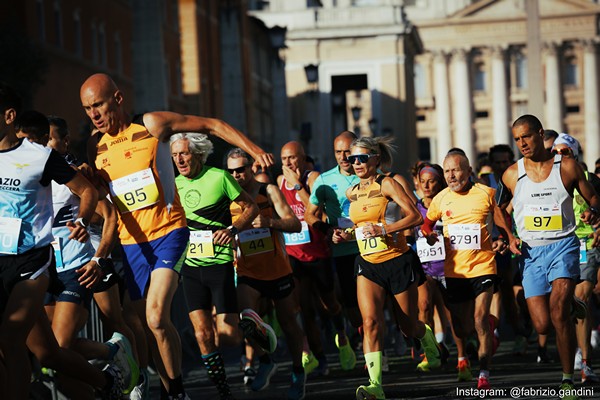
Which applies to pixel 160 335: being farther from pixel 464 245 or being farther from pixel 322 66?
pixel 322 66

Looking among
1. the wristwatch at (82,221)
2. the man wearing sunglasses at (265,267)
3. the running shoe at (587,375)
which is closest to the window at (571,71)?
the running shoe at (587,375)

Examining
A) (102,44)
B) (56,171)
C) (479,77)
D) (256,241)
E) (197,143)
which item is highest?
(479,77)

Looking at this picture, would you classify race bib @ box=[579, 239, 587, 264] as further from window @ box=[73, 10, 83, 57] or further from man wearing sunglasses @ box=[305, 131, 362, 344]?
window @ box=[73, 10, 83, 57]

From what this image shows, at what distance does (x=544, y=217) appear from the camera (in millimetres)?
9539

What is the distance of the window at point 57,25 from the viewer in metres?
34.2

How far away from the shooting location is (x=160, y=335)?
8.30m

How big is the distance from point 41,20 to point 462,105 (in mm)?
91460

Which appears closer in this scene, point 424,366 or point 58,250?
point 58,250

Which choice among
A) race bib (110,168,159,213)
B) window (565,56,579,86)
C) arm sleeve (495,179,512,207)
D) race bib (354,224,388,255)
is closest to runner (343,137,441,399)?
race bib (354,224,388,255)

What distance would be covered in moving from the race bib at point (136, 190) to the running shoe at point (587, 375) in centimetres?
367

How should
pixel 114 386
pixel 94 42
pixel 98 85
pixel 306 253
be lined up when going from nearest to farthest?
pixel 114 386 < pixel 98 85 < pixel 306 253 < pixel 94 42

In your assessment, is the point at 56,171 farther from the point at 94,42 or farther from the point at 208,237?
the point at 94,42

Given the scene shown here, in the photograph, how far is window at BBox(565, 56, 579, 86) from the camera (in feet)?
405

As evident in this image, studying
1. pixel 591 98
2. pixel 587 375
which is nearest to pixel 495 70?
pixel 591 98
